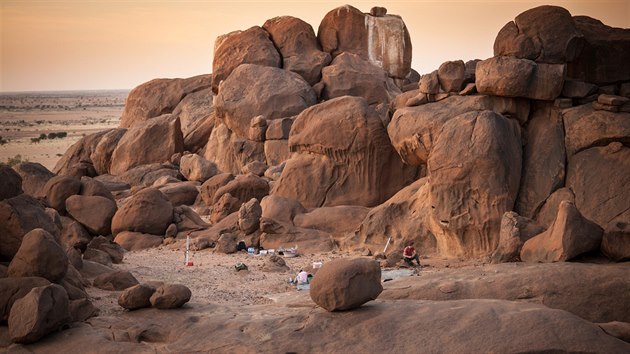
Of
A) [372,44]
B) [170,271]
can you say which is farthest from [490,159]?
[372,44]

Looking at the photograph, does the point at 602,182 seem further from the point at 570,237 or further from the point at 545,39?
the point at 570,237

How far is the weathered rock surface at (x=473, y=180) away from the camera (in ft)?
52.0

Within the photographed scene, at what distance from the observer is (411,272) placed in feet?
47.7

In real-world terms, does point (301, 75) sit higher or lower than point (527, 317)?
higher

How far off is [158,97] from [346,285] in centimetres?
2803

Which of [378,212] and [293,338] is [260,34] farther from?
[293,338]

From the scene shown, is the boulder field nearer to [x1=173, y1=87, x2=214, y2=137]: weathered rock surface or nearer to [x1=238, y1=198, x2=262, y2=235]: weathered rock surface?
[x1=238, y1=198, x2=262, y2=235]: weathered rock surface

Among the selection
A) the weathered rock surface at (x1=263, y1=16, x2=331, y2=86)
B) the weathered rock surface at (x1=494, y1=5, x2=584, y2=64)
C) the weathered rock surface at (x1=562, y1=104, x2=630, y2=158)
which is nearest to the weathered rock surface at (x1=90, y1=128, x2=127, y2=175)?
the weathered rock surface at (x1=263, y1=16, x2=331, y2=86)

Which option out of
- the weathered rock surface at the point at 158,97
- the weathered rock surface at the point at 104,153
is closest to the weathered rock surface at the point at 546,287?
the weathered rock surface at the point at 104,153

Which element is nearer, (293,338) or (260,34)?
(293,338)

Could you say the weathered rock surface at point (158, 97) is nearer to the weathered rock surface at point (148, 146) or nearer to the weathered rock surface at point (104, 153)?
the weathered rock surface at point (104, 153)

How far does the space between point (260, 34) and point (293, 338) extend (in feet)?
80.9

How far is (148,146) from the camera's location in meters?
30.8

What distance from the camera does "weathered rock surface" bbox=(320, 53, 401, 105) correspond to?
3098 cm
